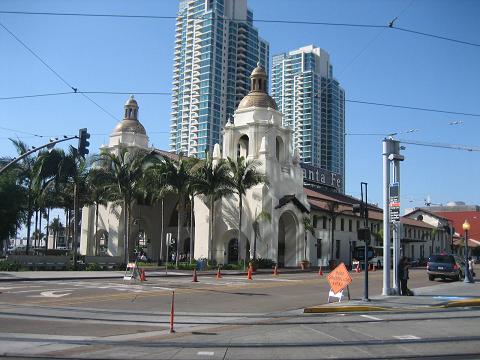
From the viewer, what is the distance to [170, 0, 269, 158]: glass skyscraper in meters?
148

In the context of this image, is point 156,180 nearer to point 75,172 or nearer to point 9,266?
point 75,172

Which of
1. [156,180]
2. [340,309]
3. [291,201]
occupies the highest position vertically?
[156,180]

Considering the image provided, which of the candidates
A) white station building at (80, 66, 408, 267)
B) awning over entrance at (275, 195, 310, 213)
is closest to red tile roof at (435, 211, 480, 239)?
white station building at (80, 66, 408, 267)

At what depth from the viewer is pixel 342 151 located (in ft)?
433

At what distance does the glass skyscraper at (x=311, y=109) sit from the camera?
309ft

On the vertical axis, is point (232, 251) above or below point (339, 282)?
above

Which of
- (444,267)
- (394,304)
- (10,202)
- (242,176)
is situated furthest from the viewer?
(242,176)

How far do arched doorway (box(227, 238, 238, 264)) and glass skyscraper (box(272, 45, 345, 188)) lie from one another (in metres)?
31.9

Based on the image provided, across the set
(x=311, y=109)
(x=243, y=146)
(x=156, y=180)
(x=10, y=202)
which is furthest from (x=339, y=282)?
(x=311, y=109)

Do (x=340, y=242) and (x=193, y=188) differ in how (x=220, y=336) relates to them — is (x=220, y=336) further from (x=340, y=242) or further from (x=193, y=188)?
(x=340, y=242)

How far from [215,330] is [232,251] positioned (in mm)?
42842

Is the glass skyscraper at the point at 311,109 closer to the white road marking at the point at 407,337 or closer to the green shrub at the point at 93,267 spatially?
the green shrub at the point at 93,267

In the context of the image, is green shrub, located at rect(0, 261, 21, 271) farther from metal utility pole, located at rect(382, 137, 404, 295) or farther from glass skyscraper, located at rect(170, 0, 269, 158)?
glass skyscraper, located at rect(170, 0, 269, 158)

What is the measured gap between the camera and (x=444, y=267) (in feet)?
105
